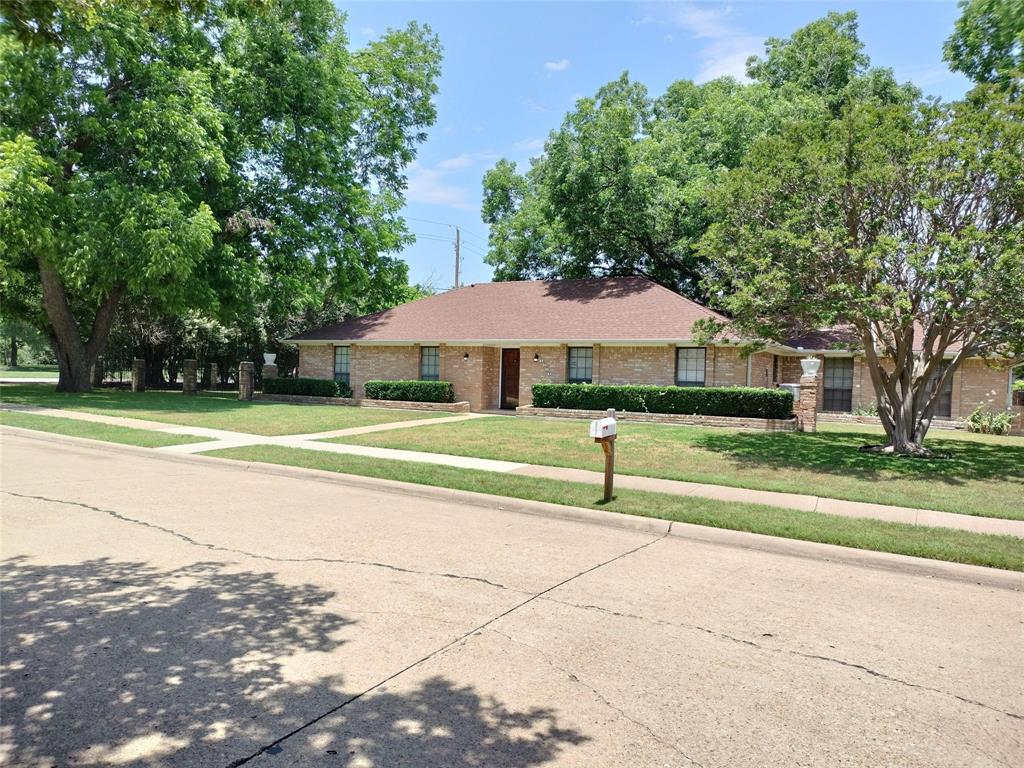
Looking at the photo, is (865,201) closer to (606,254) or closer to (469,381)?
(469,381)

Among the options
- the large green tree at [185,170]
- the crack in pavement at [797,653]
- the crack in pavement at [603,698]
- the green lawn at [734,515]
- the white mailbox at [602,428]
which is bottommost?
the crack in pavement at [797,653]

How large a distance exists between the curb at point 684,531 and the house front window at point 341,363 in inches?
644

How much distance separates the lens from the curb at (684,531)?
244 inches

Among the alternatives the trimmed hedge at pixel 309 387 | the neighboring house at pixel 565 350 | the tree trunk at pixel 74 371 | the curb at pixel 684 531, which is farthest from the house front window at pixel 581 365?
the tree trunk at pixel 74 371

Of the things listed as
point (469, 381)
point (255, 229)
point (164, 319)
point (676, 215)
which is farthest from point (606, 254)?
point (164, 319)

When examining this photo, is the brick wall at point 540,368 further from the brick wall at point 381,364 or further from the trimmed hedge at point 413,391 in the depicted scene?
the brick wall at point 381,364

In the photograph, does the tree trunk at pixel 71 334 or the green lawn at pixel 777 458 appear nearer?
the green lawn at pixel 777 458

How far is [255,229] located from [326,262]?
3232 mm

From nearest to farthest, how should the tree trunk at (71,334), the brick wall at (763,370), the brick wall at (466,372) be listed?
the brick wall at (763,370)
the brick wall at (466,372)
the tree trunk at (71,334)

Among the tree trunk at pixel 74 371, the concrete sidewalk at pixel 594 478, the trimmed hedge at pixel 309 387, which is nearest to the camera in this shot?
the concrete sidewalk at pixel 594 478

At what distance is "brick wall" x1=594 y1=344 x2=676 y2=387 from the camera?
72.5 ft

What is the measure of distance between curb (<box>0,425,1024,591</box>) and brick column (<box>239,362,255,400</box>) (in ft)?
52.3

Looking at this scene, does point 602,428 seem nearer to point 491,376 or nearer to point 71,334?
point 491,376

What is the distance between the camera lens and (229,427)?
16969 mm
